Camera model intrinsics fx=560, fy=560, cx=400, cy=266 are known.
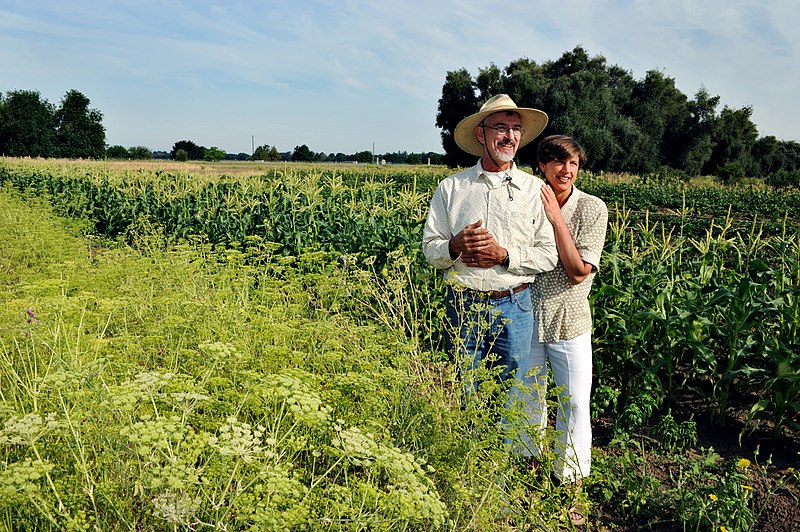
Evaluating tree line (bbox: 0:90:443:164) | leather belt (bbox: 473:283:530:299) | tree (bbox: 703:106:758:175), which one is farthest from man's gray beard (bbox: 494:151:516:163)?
tree line (bbox: 0:90:443:164)

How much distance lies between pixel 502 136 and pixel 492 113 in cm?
17

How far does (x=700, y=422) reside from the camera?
14.4 ft

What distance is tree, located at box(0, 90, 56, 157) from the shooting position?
3327 inches

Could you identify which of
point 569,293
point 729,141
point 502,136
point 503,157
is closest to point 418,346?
point 569,293

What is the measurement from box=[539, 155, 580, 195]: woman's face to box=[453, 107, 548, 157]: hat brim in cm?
32

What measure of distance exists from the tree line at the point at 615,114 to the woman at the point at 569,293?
39364 mm

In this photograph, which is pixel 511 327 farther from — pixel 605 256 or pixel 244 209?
pixel 244 209

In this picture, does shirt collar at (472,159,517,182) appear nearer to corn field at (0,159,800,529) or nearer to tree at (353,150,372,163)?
corn field at (0,159,800,529)

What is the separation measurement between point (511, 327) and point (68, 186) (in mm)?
17738

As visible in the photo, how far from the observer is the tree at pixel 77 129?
292 ft

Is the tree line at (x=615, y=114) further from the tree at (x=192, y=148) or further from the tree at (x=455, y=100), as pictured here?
the tree at (x=192, y=148)

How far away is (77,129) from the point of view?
295 feet

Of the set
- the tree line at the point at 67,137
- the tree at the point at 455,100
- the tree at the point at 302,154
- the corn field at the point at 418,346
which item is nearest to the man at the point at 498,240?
the corn field at the point at 418,346

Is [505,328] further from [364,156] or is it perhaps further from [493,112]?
[364,156]
